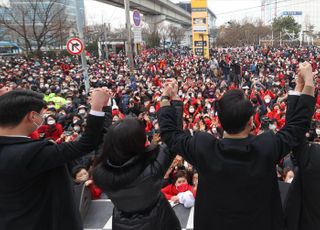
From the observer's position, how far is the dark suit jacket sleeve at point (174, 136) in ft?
5.39

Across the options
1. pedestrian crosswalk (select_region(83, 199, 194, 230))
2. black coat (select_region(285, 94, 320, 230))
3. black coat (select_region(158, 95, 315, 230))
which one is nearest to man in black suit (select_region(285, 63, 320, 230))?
black coat (select_region(285, 94, 320, 230))

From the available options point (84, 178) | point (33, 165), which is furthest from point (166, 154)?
point (84, 178)

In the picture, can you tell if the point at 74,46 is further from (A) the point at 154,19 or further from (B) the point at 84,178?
(A) the point at 154,19

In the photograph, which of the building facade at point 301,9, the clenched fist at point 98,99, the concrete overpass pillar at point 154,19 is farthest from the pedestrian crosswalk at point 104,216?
the building facade at point 301,9

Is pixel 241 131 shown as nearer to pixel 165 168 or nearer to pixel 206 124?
pixel 165 168

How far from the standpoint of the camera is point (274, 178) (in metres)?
1.59

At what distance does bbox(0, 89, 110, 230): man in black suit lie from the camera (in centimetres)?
151

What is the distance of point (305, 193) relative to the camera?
1.70 m

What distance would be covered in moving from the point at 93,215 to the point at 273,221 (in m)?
1.94

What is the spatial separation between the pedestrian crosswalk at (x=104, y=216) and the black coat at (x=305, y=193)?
105 centimetres

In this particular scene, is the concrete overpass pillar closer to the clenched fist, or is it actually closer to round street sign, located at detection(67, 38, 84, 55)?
round street sign, located at detection(67, 38, 84, 55)

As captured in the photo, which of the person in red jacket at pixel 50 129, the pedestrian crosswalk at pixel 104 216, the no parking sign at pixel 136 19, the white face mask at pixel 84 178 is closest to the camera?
the pedestrian crosswalk at pixel 104 216

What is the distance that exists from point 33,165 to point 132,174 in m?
0.52

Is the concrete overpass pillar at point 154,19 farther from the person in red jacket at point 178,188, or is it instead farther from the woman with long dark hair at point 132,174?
the woman with long dark hair at point 132,174
